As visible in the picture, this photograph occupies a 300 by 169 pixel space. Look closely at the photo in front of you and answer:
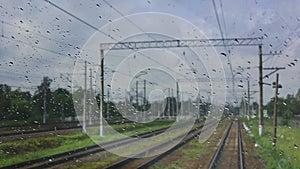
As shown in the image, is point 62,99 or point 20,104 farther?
point 20,104

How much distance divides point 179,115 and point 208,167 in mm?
39786

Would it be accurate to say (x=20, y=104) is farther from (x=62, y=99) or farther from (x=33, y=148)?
(x=33, y=148)

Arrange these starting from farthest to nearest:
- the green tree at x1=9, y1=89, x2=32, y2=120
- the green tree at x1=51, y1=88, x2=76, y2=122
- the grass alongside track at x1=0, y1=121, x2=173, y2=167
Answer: the green tree at x1=9, y1=89, x2=32, y2=120, the green tree at x1=51, y1=88, x2=76, y2=122, the grass alongside track at x1=0, y1=121, x2=173, y2=167

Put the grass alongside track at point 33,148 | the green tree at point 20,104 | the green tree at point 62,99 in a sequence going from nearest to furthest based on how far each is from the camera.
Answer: the grass alongside track at point 33,148
the green tree at point 62,99
the green tree at point 20,104

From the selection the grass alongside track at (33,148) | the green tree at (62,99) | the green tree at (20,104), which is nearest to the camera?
the grass alongside track at (33,148)

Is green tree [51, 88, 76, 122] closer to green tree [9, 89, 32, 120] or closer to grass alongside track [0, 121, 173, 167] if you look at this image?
green tree [9, 89, 32, 120]

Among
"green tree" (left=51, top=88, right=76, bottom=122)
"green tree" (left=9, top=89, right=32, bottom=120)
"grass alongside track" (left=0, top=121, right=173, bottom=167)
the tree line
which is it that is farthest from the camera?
"green tree" (left=9, top=89, right=32, bottom=120)

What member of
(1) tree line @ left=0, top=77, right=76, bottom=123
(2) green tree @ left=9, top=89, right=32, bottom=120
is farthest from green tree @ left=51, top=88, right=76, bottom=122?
(2) green tree @ left=9, top=89, right=32, bottom=120

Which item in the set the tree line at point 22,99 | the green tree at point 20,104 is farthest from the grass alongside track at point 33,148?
the tree line at point 22,99

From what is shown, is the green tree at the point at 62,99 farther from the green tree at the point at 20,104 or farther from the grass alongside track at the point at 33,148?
the grass alongside track at the point at 33,148

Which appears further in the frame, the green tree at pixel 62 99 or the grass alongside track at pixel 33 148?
the green tree at pixel 62 99

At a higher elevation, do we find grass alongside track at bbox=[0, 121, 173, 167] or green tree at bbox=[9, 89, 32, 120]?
green tree at bbox=[9, 89, 32, 120]

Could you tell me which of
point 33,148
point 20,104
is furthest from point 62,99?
point 33,148

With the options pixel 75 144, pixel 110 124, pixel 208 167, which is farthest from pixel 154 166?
pixel 110 124
